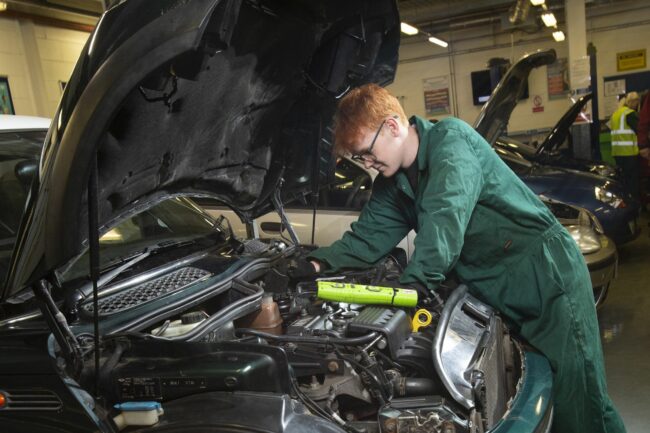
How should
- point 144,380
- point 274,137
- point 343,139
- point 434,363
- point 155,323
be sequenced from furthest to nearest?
1. point 274,137
2. point 343,139
3. point 155,323
4. point 434,363
5. point 144,380

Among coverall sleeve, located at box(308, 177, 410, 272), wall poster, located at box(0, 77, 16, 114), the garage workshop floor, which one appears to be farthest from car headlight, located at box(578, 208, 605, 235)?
wall poster, located at box(0, 77, 16, 114)

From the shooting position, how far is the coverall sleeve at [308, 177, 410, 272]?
2.60 m

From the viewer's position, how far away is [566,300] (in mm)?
2068

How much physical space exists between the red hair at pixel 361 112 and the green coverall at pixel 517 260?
0.20 metres

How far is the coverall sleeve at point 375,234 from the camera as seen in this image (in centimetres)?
260

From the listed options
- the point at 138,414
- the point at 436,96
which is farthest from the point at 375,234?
the point at 436,96

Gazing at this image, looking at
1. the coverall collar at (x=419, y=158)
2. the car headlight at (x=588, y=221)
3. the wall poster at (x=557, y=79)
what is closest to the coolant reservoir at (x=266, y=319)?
the coverall collar at (x=419, y=158)

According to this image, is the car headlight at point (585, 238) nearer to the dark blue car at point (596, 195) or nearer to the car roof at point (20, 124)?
the dark blue car at point (596, 195)

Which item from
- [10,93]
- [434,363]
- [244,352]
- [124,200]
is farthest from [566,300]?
[10,93]

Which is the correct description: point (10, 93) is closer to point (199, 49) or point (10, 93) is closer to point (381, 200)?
point (381, 200)

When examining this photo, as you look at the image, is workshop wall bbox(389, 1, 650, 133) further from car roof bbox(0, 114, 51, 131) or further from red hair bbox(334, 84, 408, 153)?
car roof bbox(0, 114, 51, 131)

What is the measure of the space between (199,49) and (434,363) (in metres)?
1.10

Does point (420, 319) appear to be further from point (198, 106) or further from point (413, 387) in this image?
point (198, 106)

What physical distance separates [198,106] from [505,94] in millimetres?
3098
